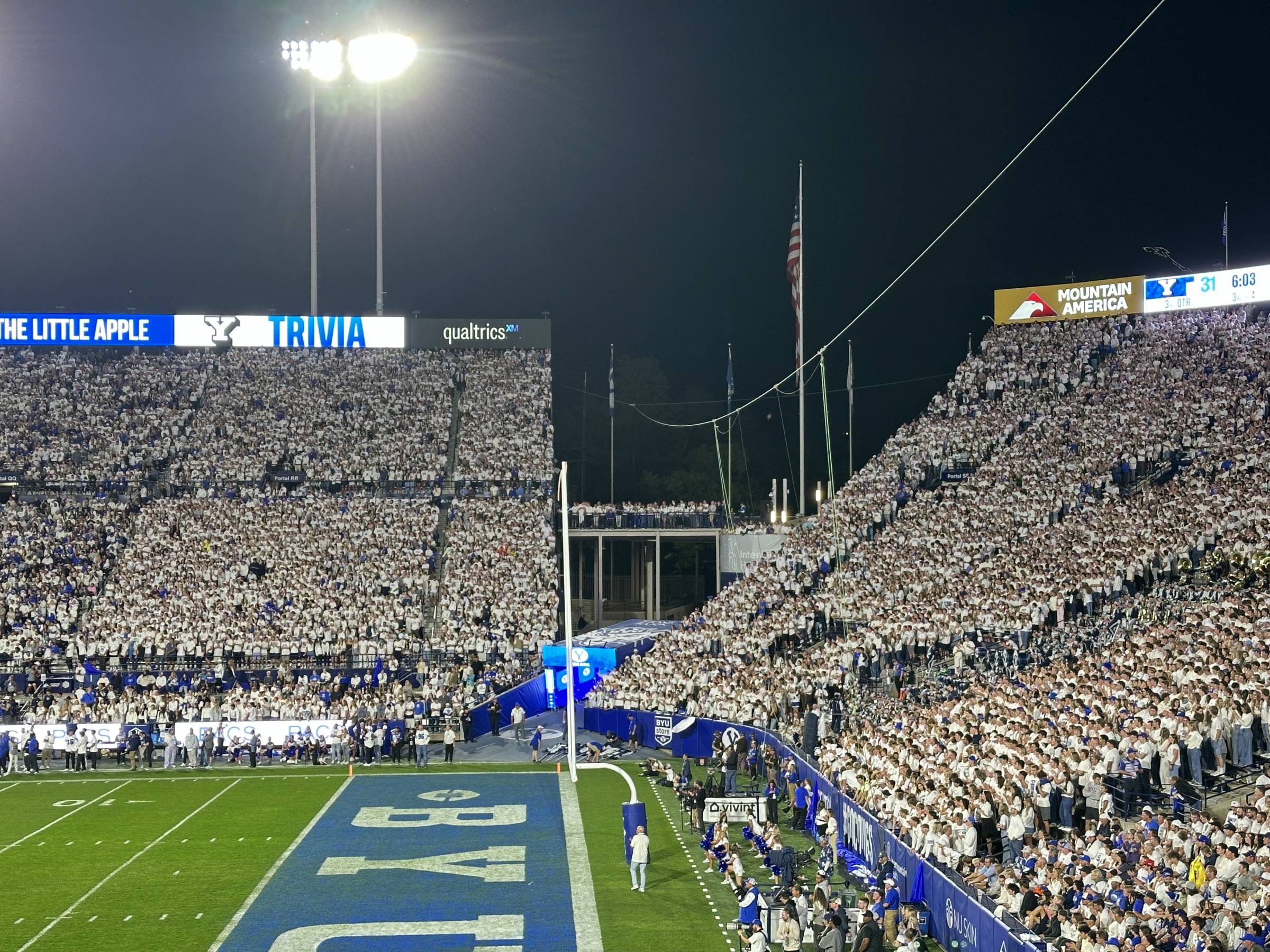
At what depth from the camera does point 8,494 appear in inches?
2051

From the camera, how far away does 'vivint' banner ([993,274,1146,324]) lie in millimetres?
47562

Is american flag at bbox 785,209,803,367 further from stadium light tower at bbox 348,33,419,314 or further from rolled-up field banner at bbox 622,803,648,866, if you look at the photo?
rolled-up field banner at bbox 622,803,648,866

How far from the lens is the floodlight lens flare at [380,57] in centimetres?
5228

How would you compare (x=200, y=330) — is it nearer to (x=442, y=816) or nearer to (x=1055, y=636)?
(x=442, y=816)

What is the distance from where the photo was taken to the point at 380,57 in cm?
5266

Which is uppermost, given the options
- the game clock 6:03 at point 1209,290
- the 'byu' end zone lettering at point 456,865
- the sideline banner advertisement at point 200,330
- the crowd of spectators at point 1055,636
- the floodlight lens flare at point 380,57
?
the floodlight lens flare at point 380,57

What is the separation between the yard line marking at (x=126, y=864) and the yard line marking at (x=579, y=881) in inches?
213

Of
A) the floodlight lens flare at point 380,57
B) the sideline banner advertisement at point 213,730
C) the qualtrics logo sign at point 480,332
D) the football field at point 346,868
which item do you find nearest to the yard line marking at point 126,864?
the football field at point 346,868

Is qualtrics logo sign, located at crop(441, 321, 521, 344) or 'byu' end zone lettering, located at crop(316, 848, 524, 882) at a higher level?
qualtrics logo sign, located at crop(441, 321, 521, 344)

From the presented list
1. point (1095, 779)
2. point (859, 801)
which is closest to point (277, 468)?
point (859, 801)

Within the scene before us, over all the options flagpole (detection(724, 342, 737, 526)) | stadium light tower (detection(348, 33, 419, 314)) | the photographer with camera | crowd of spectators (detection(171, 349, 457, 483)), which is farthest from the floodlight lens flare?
the photographer with camera

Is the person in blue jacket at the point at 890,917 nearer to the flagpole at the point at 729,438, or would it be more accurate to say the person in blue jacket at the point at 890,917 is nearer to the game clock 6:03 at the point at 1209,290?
the flagpole at the point at 729,438

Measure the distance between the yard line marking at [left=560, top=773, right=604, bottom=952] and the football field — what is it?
49 millimetres

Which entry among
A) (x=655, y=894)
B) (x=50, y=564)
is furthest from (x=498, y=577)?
(x=655, y=894)
